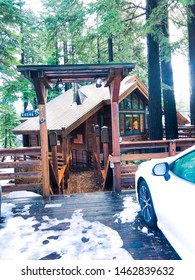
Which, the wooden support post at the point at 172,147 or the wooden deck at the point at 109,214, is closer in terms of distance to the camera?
the wooden deck at the point at 109,214

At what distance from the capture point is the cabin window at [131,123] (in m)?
15.0

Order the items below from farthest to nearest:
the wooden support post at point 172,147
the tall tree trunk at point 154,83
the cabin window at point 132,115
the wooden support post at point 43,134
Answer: the cabin window at point 132,115 → the tall tree trunk at point 154,83 → the wooden support post at point 172,147 → the wooden support post at point 43,134

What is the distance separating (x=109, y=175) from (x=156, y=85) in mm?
3945

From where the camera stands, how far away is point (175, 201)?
99.0 inches

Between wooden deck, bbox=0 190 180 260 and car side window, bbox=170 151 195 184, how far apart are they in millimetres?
1101

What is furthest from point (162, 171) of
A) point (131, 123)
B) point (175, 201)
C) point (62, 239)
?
point (131, 123)

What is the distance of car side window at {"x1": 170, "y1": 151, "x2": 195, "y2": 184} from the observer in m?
2.54

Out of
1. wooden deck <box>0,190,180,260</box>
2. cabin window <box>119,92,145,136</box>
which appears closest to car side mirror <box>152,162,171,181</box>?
wooden deck <box>0,190,180,260</box>

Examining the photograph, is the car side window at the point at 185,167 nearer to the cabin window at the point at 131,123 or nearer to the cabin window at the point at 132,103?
the cabin window at the point at 131,123

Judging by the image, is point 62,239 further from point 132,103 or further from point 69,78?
point 132,103

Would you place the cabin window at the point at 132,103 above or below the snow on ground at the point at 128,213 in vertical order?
above

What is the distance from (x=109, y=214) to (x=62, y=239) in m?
1.17

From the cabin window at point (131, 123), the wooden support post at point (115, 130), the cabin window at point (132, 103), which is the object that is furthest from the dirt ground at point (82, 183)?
the cabin window at point (132, 103)

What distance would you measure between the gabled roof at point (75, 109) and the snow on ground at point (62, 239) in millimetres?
7828
